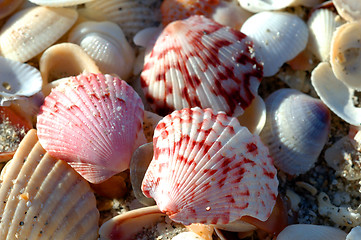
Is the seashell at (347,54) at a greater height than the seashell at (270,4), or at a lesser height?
lesser

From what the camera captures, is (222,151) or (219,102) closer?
(222,151)

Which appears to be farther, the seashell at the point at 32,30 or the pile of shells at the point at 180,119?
the seashell at the point at 32,30

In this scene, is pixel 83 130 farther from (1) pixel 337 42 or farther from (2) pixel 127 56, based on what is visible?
(1) pixel 337 42

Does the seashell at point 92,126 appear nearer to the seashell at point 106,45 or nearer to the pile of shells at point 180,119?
the pile of shells at point 180,119

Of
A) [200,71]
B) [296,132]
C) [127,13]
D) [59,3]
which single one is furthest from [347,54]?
[59,3]

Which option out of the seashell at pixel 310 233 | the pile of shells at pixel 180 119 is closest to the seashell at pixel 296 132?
the pile of shells at pixel 180 119

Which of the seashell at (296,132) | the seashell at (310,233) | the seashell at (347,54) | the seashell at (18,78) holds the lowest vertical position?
the seashell at (310,233)

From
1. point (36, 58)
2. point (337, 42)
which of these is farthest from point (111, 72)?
point (337, 42)

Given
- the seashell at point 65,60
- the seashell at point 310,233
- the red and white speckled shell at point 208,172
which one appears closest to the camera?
the red and white speckled shell at point 208,172
